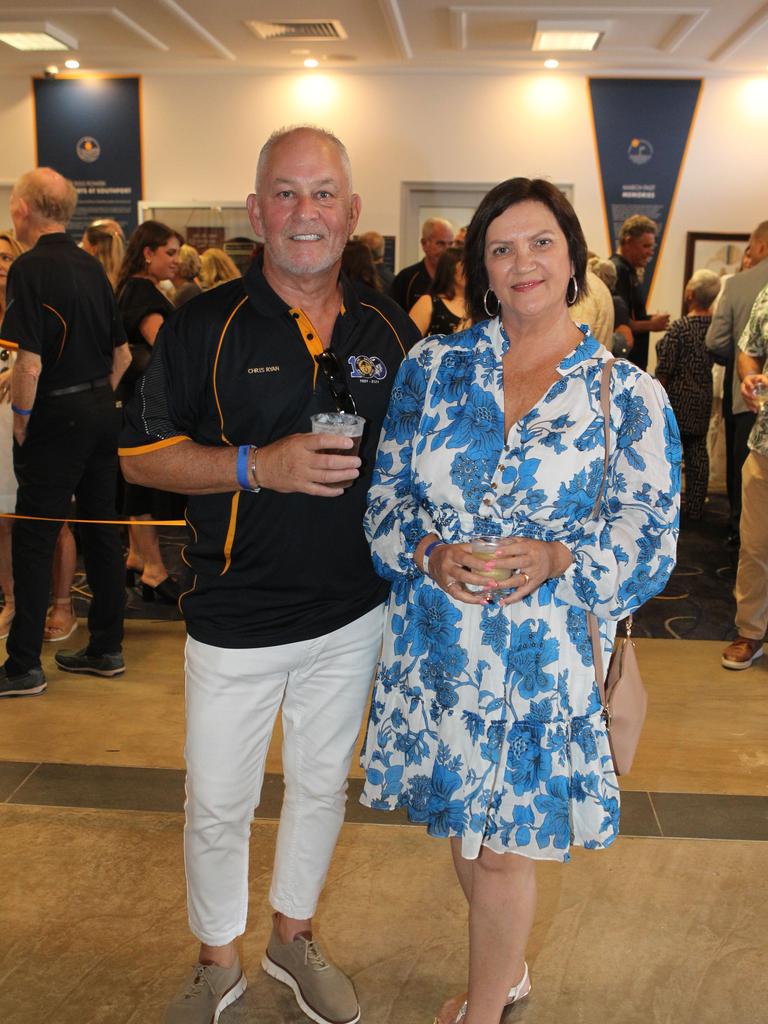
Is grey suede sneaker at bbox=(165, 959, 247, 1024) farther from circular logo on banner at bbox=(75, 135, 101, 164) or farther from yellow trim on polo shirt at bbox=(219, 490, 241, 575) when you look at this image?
circular logo on banner at bbox=(75, 135, 101, 164)

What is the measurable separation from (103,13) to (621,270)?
15.9 feet

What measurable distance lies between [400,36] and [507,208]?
7756 millimetres

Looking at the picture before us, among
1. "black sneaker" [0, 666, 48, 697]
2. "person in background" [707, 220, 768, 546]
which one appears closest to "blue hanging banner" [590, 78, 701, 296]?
"person in background" [707, 220, 768, 546]

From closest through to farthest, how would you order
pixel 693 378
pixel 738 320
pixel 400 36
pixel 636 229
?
1. pixel 738 320
2. pixel 636 229
3. pixel 693 378
4. pixel 400 36

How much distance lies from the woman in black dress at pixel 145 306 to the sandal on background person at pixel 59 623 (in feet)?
1.83

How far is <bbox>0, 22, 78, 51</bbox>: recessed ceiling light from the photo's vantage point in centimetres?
853

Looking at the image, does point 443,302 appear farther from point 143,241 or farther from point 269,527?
point 269,527

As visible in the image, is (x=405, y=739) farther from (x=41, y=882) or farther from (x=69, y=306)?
(x=69, y=306)

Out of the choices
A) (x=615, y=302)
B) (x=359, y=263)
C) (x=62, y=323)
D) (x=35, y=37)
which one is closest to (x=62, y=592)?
(x=62, y=323)

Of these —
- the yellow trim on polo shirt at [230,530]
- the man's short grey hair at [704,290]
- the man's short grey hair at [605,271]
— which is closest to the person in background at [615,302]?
the man's short grey hair at [605,271]

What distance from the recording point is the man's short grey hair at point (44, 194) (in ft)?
12.3

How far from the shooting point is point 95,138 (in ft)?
34.8

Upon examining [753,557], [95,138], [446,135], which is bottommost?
[753,557]

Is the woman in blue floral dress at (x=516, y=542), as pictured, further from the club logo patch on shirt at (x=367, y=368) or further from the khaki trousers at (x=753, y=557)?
the khaki trousers at (x=753, y=557)
